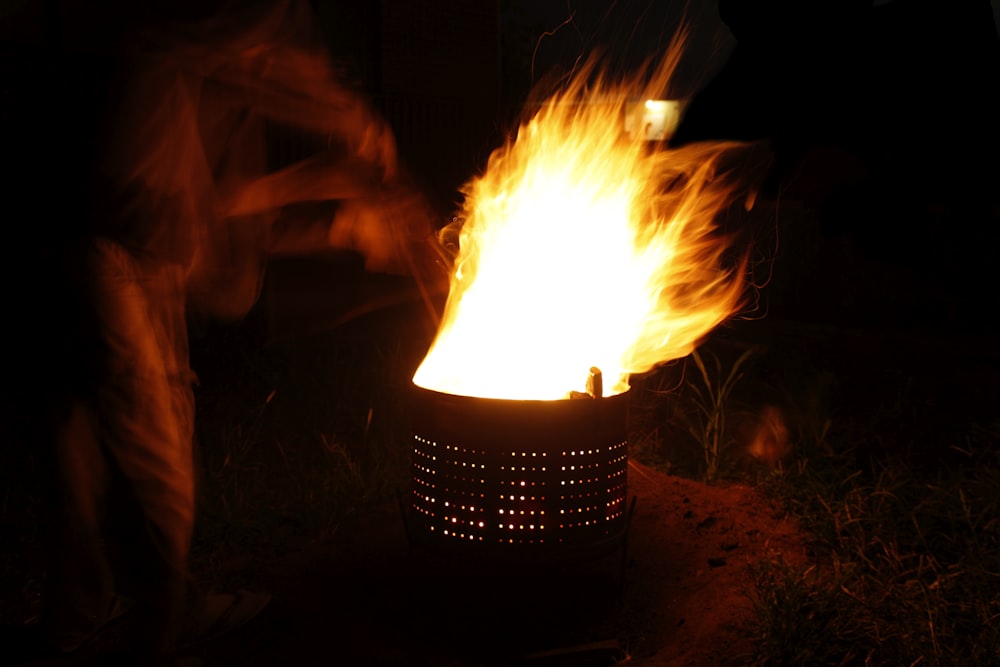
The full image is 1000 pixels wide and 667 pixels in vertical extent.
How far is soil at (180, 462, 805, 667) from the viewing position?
3.51 metres

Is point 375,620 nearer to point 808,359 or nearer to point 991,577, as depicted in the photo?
point 991,577

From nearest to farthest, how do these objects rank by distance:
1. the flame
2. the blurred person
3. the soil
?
the blurred person
the soil
the flame

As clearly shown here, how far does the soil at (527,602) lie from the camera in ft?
11.5

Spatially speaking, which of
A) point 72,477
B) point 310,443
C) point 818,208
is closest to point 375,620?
point 72,477

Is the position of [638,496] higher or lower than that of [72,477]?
lower

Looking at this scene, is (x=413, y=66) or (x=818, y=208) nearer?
(x=413, y=66)

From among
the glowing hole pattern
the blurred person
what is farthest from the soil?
the blurred person

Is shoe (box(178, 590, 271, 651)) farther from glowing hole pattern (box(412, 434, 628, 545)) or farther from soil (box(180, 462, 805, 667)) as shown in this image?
glowing hole pattern (box(412, 434, 628, 545))

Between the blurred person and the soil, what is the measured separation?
311 millimetres

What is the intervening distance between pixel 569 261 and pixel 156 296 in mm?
1989

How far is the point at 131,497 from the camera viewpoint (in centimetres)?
316

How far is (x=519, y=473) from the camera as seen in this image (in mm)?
3602

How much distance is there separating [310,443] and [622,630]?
276 cm

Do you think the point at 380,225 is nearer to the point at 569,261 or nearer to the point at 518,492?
the point at 569,261
